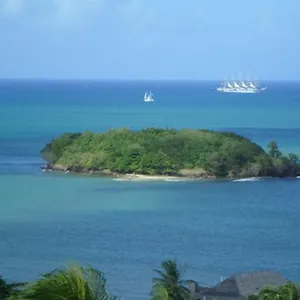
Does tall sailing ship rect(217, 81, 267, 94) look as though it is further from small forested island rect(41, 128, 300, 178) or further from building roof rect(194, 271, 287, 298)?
building roof rect(194, 271, 287, 298)

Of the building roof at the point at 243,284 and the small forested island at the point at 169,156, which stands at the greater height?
the small forested island at the point at 169,156

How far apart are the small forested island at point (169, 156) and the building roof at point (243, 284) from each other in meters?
17.9

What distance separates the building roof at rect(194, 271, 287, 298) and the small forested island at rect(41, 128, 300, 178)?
1794 cm

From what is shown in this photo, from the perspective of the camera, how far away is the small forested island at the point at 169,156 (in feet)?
99.3

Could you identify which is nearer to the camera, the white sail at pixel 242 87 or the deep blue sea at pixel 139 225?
the deep blue sea at pixel 139 225

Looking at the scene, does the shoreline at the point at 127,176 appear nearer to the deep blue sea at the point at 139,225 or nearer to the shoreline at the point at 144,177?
the shoreline at the point at 144,177

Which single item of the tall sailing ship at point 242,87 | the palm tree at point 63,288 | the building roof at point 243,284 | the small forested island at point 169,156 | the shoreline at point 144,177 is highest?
the tall sailing ship at point 242,87

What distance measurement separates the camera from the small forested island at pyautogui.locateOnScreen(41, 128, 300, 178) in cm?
3027

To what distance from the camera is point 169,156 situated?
31.3 metres

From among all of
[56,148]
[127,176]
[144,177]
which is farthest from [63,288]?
[56,148]

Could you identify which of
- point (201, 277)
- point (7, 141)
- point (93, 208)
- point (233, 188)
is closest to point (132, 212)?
point (93, 208)

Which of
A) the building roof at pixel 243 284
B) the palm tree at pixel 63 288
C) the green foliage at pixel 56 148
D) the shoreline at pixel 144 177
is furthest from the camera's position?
the green foliage at pixel 56 148

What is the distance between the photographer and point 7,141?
4228cm

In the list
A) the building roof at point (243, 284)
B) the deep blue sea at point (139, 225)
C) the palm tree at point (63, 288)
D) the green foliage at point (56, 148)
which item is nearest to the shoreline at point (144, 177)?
the deep blue sea at point (139, 225)
